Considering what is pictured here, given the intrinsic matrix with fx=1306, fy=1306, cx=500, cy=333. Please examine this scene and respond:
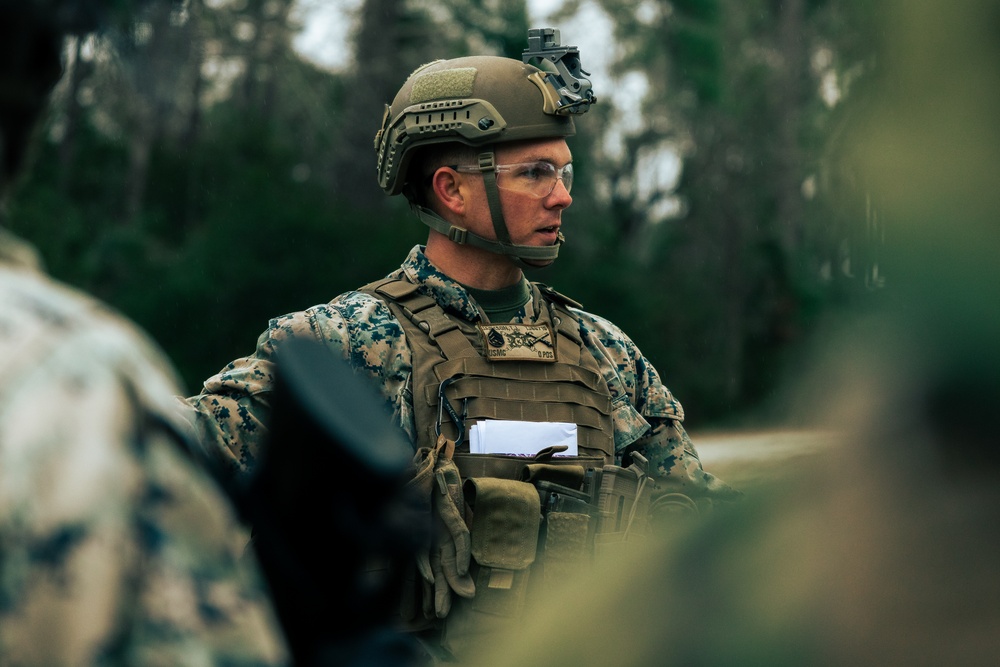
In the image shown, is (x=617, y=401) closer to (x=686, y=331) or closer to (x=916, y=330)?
(x=916, y=330)

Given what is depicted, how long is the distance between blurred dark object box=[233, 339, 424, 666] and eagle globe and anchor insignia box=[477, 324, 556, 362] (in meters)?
2.34

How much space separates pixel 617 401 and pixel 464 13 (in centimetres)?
1455

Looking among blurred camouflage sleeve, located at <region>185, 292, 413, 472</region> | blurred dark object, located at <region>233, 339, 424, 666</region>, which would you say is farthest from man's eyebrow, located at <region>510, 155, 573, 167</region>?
blurred dark object, located at <region>233, 339, 424, 666</region>

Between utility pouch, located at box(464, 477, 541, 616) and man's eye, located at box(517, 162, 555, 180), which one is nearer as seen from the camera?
utility pouch, located at box(464, 477, 541, 616)

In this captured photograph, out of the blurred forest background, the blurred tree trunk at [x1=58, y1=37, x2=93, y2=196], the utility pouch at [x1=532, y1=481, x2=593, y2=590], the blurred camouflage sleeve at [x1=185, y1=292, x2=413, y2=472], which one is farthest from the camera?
the blurred tree trunk at [x1=58, y1=37, x2=93, y2=196]

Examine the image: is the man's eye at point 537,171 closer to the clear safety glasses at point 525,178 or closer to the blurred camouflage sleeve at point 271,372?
the clear safety glasses at point 525,178

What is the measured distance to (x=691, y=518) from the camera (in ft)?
3.13

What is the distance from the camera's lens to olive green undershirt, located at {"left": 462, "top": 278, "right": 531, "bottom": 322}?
12.6 feet

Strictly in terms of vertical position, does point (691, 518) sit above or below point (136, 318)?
above

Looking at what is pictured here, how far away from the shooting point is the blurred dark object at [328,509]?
47.0 inches

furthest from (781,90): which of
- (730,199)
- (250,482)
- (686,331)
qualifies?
(250,482)

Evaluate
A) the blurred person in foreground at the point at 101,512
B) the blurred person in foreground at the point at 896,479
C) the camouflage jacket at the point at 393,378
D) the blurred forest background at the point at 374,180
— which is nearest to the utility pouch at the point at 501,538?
the camouflage jacket at the point at 393,378

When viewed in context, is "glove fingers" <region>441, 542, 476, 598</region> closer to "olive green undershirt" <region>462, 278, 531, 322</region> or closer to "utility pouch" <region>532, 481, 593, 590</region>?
"utility pouch" <region>532, 481, 593, 590</region>

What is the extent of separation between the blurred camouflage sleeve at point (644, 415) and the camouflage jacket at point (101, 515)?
8.85 ft
